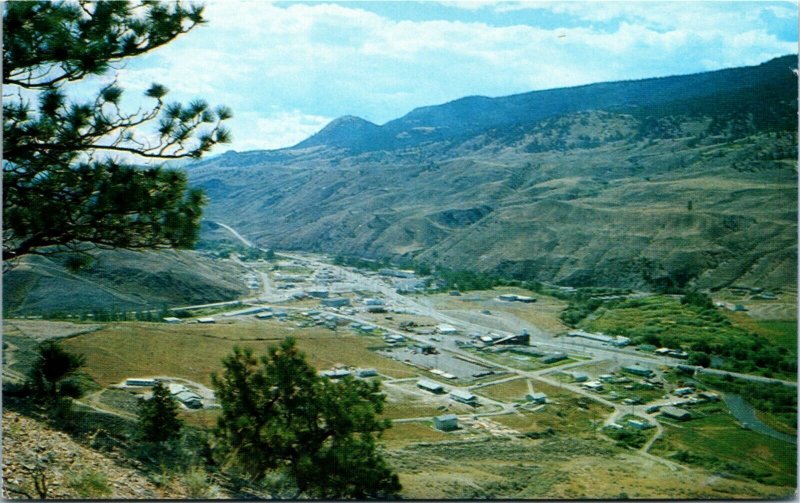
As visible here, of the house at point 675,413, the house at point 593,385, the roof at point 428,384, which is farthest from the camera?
the house at point 593,385

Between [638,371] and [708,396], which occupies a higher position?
[638,371]

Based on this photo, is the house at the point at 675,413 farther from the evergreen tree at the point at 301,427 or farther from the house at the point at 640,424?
the evergreen tree at the point at 301,427

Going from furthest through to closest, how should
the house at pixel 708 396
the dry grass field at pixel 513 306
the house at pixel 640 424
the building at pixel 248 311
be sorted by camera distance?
the dry grass field at pixel 513 306
the building at pixel 248 311
the house at pixel 708 396
the house at pixel 640 424

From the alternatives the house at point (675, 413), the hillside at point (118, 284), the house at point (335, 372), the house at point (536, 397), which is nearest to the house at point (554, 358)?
the house at point (536, 397)

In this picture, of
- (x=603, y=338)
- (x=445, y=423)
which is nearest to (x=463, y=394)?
(x=445, y=423)

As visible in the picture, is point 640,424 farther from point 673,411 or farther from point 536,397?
point 536,397

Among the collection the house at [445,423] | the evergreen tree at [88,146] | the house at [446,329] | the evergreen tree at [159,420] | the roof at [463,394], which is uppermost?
the evergreen tree at [88,146]

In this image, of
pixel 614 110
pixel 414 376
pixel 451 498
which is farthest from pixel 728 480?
pixel 614 110
